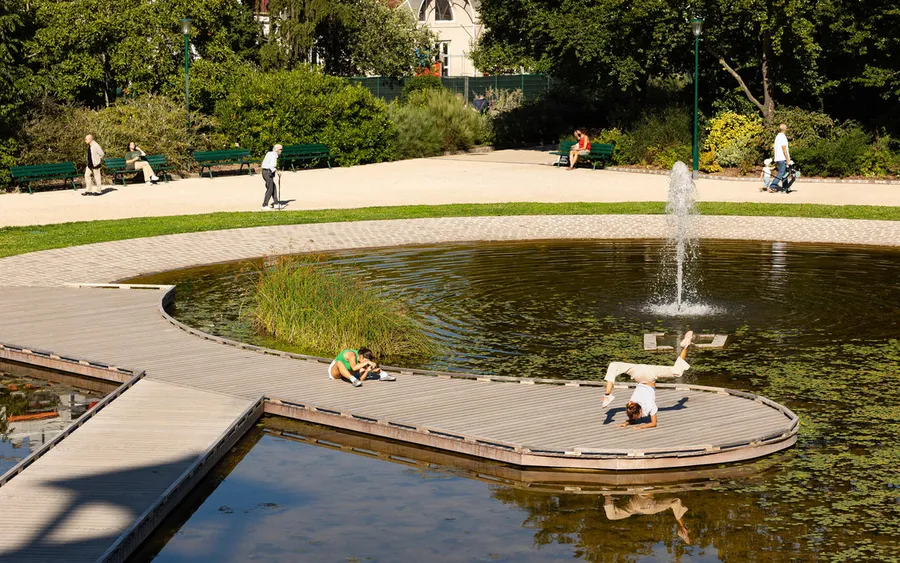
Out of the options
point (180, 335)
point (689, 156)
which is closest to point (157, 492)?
point (180, 335)

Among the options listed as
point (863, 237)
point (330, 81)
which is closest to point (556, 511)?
point (863, 237)

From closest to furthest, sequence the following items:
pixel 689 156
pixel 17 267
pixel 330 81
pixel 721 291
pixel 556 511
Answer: pixel 556 511, pixel 721 291, pixel 17 267, pixel 689 156, pixel 330 81

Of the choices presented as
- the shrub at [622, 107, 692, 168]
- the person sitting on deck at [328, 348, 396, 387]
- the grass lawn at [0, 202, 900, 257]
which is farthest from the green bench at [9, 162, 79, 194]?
the person sitting on deck at [328, 348, 396, 387]

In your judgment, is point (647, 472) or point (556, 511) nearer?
point (556, 511)

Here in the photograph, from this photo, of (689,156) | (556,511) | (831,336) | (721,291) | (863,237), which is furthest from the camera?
(689,156)

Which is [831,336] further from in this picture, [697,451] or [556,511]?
[556,511]

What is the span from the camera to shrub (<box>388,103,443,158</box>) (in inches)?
1649

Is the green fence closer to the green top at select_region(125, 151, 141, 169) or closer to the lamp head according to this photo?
the green top at select_region(125, 151, 141, 169)

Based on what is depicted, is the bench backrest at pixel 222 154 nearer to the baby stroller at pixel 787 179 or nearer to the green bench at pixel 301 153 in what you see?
the green bench at pixel 301 153

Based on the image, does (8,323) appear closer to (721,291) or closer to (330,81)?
(721,291)

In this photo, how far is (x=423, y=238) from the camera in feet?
75.9

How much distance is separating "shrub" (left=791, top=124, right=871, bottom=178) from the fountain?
9062mm

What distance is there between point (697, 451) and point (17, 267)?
13.7 meters

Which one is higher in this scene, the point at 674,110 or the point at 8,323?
the point at 674,110
